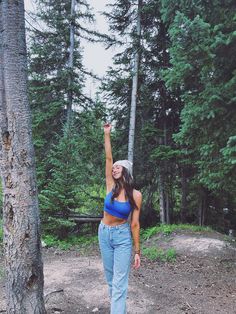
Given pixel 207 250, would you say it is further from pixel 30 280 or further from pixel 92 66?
pixel 92 66

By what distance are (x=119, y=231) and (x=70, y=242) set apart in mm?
7063

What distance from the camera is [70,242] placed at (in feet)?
33.3

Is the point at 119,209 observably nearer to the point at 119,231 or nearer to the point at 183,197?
the point at 119,231

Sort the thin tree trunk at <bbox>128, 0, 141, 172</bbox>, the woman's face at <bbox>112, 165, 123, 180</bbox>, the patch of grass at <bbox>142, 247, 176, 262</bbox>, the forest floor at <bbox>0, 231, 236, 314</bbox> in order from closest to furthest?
the woman's face at <bbox>112, 165, 123, 180</bbox>
the forest floor at <bbox>0, 231, 236, 314</bbox>
the patch of grass at <bbox>142, 247, 176, 262</bbox>
the thin tree trunk at <bbox>128, 0, 141, 172</bbox>

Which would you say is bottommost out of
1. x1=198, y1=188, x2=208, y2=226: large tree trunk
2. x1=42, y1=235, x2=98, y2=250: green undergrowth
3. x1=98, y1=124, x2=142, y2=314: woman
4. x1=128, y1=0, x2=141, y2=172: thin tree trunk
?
x1=42, y1=235, x2=98, y2=250: green undergrowth

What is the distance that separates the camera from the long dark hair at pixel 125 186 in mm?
3568

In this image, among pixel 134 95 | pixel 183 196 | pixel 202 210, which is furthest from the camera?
pixel 183 196

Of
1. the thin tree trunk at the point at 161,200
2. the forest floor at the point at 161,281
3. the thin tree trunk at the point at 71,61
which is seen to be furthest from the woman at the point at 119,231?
the thin tree trunk at the point at 71,61

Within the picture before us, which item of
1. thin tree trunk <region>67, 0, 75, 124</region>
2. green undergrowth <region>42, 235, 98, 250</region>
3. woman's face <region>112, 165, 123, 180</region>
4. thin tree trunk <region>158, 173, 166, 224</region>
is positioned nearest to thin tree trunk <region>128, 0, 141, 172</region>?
thin tree trunk <region>158, 173, 166, 224</region>

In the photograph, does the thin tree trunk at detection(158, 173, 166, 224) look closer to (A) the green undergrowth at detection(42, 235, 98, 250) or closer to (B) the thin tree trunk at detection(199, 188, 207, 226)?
(B) the thin tree trunk at detection(199, 188, 207, 226)

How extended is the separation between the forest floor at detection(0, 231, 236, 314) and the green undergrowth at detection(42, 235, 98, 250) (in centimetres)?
38

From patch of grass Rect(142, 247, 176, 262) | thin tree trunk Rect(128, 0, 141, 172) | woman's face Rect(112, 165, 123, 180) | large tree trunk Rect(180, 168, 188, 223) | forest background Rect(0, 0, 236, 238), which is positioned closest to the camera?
woman's face Rect(112, 165, 123, 180)

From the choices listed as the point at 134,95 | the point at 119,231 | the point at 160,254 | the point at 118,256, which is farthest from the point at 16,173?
the point at 134,95

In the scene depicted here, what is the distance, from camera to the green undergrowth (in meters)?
9.59
